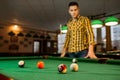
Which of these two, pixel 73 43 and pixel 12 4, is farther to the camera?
pixel 12 4

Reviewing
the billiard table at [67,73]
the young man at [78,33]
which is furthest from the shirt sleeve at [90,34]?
the billiard table at [67,73]

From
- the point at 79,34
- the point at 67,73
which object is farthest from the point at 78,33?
the point at 67,73

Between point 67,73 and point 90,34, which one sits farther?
point 90,34

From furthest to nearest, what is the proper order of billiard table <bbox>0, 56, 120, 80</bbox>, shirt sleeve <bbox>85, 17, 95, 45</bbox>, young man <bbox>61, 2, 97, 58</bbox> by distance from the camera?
young man <bbox>61, 2, 97, 58</bbox>
shirt sleeve <bbox>85, 17, 95, 45</bbox>
billiard table <bbox>0, 56, 120, 80</bbox>

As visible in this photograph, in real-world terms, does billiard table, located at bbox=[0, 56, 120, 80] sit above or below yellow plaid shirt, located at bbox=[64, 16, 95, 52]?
below

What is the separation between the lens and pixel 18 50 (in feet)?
40.2

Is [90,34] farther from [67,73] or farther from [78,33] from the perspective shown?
[67,73]

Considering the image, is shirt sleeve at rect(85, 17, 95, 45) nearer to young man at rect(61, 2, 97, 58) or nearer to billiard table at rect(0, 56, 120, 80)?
young man at rect(61, 2, 97, 58)

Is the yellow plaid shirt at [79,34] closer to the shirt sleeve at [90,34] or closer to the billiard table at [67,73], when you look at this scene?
the shirt sleeve at [90,34]

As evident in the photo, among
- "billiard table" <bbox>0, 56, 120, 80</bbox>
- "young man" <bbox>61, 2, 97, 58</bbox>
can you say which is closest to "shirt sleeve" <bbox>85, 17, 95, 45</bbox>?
"young man" <bbox>61, 2, 97, 58</bbox>

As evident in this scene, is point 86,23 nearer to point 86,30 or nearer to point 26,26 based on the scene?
point 86,30

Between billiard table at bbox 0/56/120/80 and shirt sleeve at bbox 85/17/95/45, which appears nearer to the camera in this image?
billiard table at bbox 0/56/120/80

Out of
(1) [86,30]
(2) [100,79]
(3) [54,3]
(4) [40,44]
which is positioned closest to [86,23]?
(1) [86,30]

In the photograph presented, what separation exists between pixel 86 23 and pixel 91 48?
461mm
